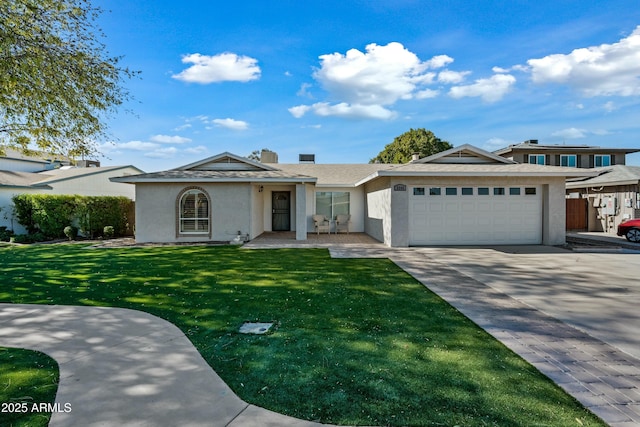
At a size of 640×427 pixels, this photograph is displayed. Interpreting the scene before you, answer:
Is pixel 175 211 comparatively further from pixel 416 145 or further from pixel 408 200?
pixel 416 145

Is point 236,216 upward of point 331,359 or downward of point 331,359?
upward

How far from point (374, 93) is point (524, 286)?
60.8ft

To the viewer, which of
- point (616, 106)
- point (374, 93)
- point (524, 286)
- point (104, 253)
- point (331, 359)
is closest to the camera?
point (331, 359)

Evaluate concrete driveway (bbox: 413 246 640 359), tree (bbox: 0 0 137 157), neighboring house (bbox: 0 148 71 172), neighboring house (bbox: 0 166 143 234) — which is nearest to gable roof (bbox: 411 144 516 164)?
concrete driveway (bbox: 413 246 640 359)

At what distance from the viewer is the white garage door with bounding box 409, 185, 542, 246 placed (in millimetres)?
13484

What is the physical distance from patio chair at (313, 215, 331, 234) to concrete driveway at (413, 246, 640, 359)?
6.94 m

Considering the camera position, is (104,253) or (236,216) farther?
(236,216)

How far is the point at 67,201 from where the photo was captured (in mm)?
17344

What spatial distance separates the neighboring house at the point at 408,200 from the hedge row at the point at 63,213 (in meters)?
4.13

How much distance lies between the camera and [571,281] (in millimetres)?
7738

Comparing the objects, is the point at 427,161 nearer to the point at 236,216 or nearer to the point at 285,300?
the point at 236,216

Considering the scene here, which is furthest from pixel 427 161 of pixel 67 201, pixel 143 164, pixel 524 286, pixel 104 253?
pixel 143 164

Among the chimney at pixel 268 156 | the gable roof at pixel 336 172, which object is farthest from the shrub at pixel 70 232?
the chimney at pixel 268 156

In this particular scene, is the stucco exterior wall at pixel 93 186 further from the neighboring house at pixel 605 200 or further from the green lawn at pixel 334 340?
the neighboring house at pixel 605 200
